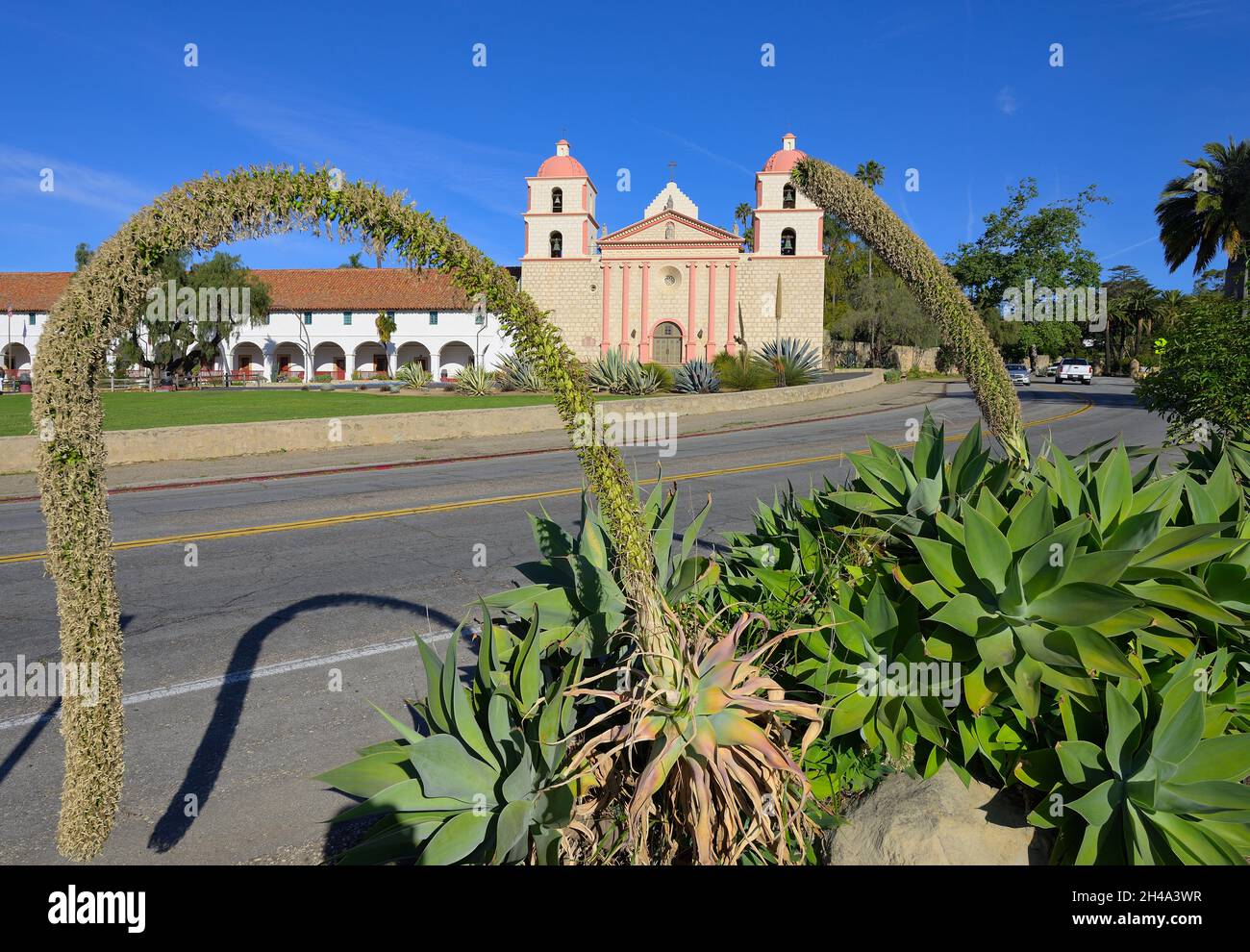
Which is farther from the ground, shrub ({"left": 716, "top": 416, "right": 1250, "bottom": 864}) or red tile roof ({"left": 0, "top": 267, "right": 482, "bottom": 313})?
red tile roof ({"left": 0, "top": 267, "right": 482, "bottom": 313})

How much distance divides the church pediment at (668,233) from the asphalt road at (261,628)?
138 ft

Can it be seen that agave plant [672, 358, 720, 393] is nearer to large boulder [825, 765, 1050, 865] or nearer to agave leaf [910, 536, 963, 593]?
agave leaf [910, 536, 963, 593]

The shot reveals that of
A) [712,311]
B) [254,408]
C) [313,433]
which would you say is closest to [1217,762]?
[313,433]

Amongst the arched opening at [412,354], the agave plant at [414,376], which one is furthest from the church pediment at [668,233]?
the agave plant at [414,376]

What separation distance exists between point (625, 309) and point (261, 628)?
5035 cm

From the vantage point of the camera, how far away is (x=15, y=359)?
204ft

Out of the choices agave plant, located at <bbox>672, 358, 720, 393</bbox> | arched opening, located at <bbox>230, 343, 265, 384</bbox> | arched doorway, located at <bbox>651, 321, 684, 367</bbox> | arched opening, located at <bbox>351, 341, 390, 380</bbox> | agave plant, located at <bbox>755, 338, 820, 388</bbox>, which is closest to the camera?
agave plant, located at <bbox>672, 358, 720, 393</bbox>

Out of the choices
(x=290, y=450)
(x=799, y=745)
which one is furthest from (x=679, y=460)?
(x=799, y=745)

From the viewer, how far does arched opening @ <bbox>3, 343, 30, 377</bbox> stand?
5734 cm

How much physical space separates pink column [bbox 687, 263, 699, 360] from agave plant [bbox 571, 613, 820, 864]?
52.2m

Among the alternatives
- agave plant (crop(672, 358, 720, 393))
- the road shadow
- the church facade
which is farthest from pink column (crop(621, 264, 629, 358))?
the road shadow

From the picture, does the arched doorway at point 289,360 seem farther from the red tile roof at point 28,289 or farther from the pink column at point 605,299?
the pink column at point 605,299

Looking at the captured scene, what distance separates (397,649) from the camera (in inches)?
222

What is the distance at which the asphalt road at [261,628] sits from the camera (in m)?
3.57
